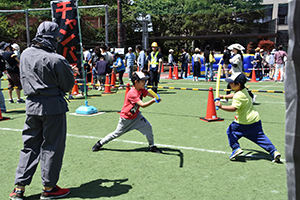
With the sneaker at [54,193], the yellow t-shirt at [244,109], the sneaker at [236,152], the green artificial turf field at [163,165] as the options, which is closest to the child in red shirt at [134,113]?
the green artificial turf field at [163,165]

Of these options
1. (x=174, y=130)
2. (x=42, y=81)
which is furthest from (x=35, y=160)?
(x=174, y=130)

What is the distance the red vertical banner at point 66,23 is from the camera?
26.8 ft

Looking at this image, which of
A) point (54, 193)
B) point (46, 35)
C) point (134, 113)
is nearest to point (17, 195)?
point (54, 193)

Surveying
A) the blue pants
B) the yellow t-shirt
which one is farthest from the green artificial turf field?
the yellow t-shirt

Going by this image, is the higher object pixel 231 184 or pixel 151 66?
pixel 151 66

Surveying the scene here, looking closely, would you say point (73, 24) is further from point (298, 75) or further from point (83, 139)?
point (298, 75)

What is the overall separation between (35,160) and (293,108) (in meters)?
3.14

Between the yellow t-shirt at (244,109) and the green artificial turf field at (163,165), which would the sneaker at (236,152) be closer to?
the green artificial turf field at (163,165)

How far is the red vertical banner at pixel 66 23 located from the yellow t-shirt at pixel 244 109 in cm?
504

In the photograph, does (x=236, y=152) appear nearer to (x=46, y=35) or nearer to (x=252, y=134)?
(x=252, y=134)

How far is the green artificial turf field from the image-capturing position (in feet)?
12.9

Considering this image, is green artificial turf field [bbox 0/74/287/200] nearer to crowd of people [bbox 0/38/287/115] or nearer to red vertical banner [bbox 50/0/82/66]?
crowd of people [bbox 0/38/287/115]

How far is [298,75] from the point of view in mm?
1348

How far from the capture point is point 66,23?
8.16 m
